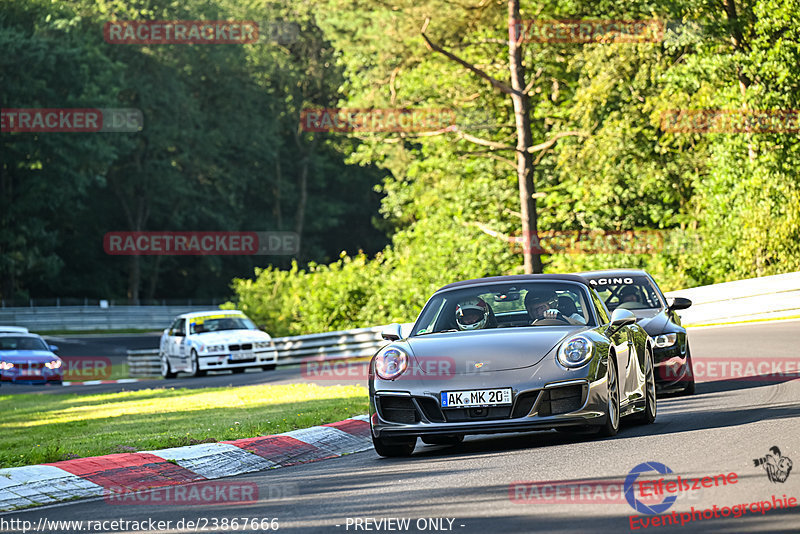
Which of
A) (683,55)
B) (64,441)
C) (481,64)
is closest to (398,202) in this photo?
(481,64)

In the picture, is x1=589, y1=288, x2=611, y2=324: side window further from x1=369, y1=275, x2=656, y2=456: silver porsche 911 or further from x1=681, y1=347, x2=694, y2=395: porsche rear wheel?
x1=681, y1=347, x2=694, y2=395: porsche rear wheel

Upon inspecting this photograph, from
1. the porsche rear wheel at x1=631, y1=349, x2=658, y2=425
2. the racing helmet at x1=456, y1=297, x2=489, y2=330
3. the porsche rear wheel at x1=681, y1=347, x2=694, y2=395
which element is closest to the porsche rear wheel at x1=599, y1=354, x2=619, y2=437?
the porsche rear wheel at x1=631, y1=349, x2=658, y2=425

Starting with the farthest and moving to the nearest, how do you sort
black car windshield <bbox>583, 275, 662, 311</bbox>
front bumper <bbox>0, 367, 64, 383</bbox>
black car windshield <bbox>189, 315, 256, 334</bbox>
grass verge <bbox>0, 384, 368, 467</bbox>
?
front bumper <bbox>0, 367, 64, 383</bbox>, black car windshield <bbox>189, 315, 256, 334</bbox>, black car windshield <bbox>583, 275, 662, 311</bbox>, grass verge <bbox>0, 384, 368, 467</bbox>

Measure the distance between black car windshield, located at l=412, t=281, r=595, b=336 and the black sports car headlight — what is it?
843 millimetres

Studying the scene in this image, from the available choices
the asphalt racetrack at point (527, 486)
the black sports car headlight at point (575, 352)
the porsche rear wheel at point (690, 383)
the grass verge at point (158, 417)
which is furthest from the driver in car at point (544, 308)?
the porsche rear wheel at point (690, 383)

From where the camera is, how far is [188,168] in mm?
78875

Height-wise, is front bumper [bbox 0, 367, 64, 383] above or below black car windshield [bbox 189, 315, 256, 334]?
below

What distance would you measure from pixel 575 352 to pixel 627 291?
589 centimetres

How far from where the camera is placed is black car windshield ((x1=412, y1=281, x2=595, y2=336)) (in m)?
10.4

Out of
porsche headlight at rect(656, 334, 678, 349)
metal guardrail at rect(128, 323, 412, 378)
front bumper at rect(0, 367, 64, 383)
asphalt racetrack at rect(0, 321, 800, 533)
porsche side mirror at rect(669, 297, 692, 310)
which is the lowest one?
front bumper at rect(0, 367, 64, 383)

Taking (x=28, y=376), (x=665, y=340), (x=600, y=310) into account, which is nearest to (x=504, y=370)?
(x=600, y=310)

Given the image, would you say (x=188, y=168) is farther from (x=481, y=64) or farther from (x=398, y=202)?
(x=481, y=64)

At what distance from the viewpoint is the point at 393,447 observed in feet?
32.4

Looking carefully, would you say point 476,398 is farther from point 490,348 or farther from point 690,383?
point 690,383
